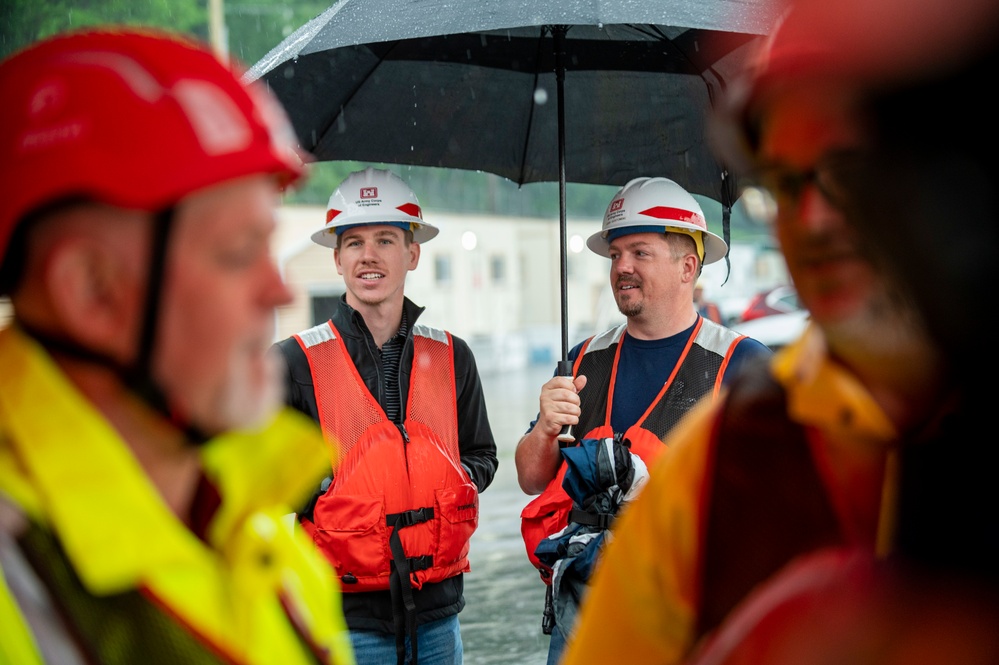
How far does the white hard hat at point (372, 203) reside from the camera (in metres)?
4.13

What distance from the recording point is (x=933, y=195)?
0.73m

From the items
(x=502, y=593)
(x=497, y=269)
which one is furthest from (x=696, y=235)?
(x=497, y=269)

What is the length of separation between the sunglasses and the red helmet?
2.15 feet

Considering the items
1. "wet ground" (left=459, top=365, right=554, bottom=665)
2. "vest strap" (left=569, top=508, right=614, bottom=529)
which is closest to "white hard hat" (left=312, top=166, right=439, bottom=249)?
"vest strap" (left=569, top=508, right=614, bottom=529)

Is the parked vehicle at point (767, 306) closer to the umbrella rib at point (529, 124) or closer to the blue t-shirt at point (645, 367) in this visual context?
the umbrella rib at point (529, 124)

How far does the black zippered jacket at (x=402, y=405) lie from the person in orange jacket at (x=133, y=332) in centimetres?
226

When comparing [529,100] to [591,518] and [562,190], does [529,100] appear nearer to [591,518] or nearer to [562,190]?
[562,190]

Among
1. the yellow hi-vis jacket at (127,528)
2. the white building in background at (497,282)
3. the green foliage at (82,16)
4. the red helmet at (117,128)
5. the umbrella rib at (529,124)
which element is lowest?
the white building in background at (497,282)

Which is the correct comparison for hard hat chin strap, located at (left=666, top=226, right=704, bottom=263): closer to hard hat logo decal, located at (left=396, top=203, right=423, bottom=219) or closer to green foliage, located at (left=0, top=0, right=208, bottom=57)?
hard hat logo decal, located at (left=396, top=203, right=423, bottom=219)

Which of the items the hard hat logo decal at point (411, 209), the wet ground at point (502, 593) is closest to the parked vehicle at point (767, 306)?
the wet ground at point (502, 593)

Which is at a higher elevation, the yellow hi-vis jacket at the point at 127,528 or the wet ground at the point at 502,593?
the yellow hi-vis jacket at the point at 127,528

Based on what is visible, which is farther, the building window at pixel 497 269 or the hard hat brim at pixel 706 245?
the building window at pixel 497 269

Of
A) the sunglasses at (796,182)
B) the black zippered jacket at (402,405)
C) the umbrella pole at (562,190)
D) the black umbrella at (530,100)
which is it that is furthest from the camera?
the black umbrella at (530,100)

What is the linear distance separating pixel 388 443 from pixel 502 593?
3.74 m
